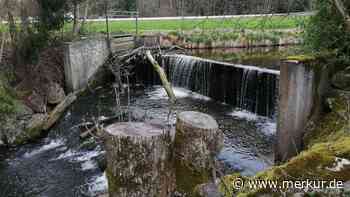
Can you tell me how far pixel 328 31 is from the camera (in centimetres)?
561

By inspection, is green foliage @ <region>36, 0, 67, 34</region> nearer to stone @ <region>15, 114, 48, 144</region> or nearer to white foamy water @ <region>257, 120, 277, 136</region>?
stone @ <region>15, 114, 48, 144</region>

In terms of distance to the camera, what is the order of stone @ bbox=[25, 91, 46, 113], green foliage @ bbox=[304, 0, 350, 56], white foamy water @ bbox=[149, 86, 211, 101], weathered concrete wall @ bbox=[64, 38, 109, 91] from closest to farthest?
green foliage @ bbox=[304, 0, 350, 56]
stone @ bbox=[25, 91, 46, 113]
weathered concrete wall @ bbox=[64, 38, 109, 91]
white foamy water @ bbox=[149, 86, 211, 101]

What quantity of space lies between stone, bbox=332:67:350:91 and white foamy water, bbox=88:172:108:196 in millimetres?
4297

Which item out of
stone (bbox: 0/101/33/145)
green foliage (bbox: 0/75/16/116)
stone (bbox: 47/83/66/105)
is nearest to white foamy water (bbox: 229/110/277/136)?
stone (bbox: 47/83/66/105)

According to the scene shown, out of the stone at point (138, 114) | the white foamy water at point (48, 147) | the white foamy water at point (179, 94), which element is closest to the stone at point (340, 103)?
the stone at point (138, 114)

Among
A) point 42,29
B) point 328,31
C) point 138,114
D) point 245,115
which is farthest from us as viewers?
point 42,29

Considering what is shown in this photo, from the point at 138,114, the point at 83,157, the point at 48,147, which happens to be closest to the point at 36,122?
the point at 48,147

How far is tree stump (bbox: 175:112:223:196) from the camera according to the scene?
13.3ft

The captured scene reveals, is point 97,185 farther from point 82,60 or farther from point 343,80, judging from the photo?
point 82,60

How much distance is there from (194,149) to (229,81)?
7.16m

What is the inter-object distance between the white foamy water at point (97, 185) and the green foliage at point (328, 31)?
4.53 meters

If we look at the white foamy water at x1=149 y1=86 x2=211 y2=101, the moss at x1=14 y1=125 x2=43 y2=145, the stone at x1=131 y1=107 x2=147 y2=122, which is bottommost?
the moss at x1=14 y1=125 x2=43 y2=145

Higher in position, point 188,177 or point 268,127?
point 188,177

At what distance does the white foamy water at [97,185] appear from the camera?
5.79 meters
